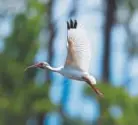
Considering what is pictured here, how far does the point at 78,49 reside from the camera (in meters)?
2.94

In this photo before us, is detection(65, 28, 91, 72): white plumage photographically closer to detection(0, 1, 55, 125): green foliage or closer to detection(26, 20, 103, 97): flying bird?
detection(26, 20, 103, 97): flying bird

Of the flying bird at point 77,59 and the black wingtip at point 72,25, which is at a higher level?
the black wingtip at point 72,25

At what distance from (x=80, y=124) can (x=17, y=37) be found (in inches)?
49.3

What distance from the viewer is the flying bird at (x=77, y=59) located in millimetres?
2775

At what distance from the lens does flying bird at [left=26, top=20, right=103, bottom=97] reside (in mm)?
2775

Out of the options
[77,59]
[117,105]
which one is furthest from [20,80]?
[77,59]

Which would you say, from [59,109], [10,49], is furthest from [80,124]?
[10,49]

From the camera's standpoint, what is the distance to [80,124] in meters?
9.26

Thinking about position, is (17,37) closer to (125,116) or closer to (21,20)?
(21,20)

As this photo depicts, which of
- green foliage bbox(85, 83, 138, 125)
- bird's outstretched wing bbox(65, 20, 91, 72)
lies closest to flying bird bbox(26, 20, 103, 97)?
bird's outstretched wing bbox(65, 20, 91, 72)

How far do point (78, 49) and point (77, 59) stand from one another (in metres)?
0.06

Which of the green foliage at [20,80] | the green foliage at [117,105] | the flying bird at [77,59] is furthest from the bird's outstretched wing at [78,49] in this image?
the green foliage at [20,80]

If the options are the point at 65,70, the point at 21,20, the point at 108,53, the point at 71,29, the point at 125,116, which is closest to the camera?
the point at 65,70

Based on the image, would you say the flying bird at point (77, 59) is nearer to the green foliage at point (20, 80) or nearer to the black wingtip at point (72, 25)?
the black wingtip at point (72, 25)
